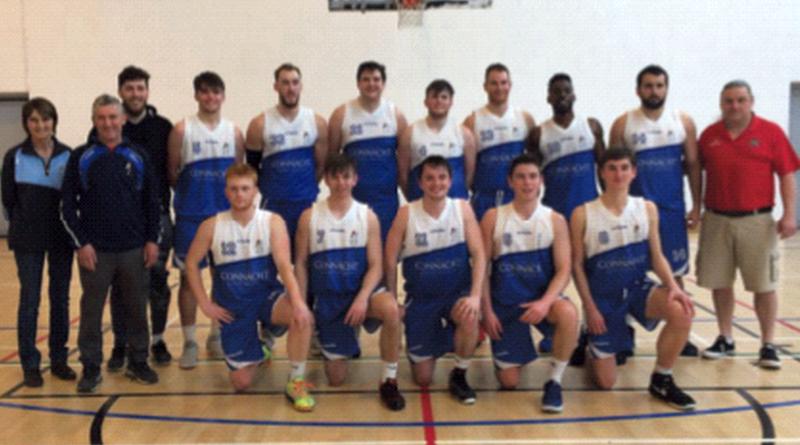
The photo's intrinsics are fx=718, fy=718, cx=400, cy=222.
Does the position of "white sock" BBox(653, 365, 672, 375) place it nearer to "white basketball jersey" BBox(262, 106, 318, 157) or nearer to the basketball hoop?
"white basketball jersey" BBox(262, 106, 318, 157)

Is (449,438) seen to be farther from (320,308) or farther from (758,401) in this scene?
(758,401)

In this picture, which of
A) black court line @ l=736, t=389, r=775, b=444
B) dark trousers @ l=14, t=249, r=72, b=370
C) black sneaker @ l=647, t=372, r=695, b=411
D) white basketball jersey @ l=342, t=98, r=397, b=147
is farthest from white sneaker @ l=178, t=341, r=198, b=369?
black court line @ l=736, t=389, r=775, b=444

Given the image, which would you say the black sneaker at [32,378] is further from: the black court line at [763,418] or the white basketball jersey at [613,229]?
the black court line at [763,418]

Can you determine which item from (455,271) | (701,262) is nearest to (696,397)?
(701,262)

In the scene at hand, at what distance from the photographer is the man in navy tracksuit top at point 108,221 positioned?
4.16 metres

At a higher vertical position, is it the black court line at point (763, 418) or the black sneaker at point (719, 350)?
the black sneaker at point (719, 350)

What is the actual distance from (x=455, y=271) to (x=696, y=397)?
1537 mm

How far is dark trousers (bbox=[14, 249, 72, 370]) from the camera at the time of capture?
431 cm

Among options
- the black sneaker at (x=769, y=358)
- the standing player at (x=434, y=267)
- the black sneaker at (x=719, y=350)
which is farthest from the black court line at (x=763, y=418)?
the standing player at (x=434, y=267)

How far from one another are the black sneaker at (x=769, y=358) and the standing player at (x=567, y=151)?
147 cm

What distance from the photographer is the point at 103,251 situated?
423 centimetres

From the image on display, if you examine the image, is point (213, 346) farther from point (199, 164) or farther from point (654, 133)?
point (654, 133)

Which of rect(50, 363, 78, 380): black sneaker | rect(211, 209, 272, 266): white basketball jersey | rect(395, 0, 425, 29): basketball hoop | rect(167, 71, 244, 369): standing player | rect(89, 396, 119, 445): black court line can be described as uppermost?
rect(395, 0, 425, 29): basketball hoop

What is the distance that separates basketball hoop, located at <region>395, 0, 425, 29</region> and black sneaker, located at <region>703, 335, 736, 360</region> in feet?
24.8
